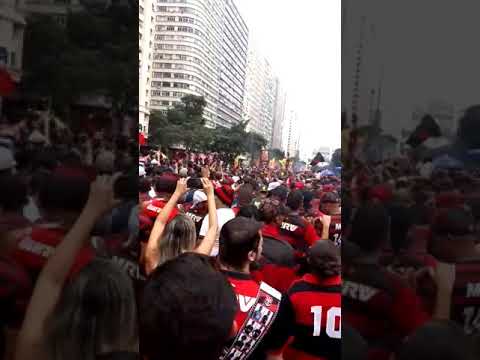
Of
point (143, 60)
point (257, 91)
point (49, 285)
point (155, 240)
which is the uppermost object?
point (143, 60)

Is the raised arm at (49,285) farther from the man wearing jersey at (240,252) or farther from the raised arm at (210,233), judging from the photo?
the raised arm at (210,233)

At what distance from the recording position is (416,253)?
4.91 feet

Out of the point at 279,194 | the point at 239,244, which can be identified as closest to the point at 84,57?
the point at 239,244

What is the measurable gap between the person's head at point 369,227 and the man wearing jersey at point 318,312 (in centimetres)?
114

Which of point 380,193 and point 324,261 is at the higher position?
point 380,193

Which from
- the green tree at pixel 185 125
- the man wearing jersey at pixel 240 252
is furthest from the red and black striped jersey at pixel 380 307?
the green tree at pixel 185 125

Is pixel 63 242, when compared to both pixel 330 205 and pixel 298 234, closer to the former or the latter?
pixel 298 234

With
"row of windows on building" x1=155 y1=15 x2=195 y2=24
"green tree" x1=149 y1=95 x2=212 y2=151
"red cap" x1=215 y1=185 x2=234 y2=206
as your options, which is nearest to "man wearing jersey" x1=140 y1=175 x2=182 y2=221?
"row of windows on building" x1=155 y1=15 x2=195 y2=24

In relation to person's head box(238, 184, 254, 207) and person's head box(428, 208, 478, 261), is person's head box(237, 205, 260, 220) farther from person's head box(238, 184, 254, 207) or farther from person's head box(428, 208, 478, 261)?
person's head box(428, 208, 478, 261)

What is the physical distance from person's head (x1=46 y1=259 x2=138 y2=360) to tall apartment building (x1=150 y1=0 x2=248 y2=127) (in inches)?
178

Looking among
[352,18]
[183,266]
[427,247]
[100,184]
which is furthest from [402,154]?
[100,184]

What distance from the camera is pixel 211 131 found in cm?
996

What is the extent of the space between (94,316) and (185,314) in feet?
1.26

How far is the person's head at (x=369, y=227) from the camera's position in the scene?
1.44m
